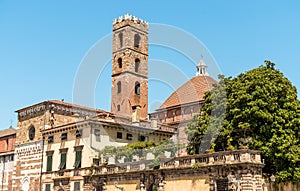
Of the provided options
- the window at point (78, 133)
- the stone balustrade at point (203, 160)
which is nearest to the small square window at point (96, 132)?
the window at point (78, 133)

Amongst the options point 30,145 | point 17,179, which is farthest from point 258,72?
point 17,179

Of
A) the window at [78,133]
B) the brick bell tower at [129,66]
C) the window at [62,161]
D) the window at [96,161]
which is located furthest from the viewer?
the brick bell tower at [129,66]

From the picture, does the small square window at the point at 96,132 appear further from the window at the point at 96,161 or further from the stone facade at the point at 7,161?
the stone facade at the point at 7,161

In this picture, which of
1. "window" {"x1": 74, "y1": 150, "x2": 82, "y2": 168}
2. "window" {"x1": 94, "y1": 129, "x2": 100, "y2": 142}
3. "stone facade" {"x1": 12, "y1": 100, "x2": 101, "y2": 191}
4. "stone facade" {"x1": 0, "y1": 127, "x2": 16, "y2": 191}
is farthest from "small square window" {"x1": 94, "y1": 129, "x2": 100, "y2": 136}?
"stone facade" {"x1": 0, "y1": 127, "x2": 16, "y2": 191}

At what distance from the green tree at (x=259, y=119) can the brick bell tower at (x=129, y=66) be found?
1225 inches

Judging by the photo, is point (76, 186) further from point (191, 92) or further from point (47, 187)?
point (191, 92)

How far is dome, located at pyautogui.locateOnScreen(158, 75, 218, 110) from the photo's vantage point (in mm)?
55531

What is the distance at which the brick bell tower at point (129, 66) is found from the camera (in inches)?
2429

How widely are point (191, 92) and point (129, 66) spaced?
11.5 meters

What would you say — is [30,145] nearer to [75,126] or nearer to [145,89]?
[75,126]

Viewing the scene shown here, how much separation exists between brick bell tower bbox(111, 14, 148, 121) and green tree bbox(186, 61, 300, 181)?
31108mm

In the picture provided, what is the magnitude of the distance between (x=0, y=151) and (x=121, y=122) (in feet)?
73.5

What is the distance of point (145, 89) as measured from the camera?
6431cm

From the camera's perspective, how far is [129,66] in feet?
204
